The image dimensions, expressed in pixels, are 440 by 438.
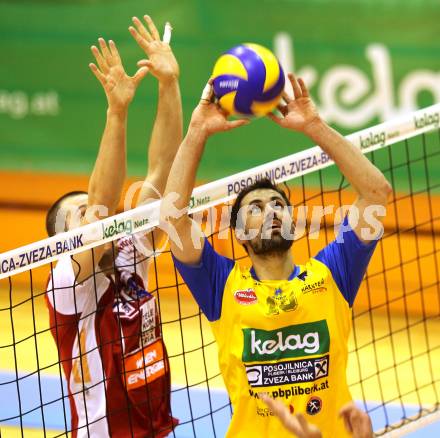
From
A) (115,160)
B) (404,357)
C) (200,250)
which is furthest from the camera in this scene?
(404,357)

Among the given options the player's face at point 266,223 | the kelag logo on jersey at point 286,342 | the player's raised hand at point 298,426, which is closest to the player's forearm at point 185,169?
the player's face at point 266,223

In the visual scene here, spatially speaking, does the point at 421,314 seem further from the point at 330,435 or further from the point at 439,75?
the point at 330,435

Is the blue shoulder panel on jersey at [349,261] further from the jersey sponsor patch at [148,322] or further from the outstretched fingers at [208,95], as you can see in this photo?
the jersey sponsor patch at [148,322]

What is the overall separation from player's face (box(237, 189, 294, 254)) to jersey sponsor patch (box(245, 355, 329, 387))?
0.49m

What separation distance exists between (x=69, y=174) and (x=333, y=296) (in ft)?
17.0

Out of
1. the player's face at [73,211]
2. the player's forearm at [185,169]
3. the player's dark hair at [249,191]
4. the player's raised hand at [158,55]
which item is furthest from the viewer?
the player's raised hand at [158,55]

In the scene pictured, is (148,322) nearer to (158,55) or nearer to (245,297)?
(245,297)

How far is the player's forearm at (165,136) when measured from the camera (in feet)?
18.5

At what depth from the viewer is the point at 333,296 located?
4.78 m

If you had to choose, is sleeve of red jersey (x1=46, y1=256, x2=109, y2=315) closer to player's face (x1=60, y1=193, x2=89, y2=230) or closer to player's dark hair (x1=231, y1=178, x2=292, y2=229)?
player's face (x1=60, y1=193, x2=89, y2=230)

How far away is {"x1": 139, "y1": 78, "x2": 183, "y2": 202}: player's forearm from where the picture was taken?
565 centimetres

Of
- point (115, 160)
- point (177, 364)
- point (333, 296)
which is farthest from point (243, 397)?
point (177, 364)

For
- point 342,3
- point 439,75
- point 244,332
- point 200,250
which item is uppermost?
point 342,3

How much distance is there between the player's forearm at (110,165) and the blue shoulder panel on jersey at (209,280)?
0.72m
